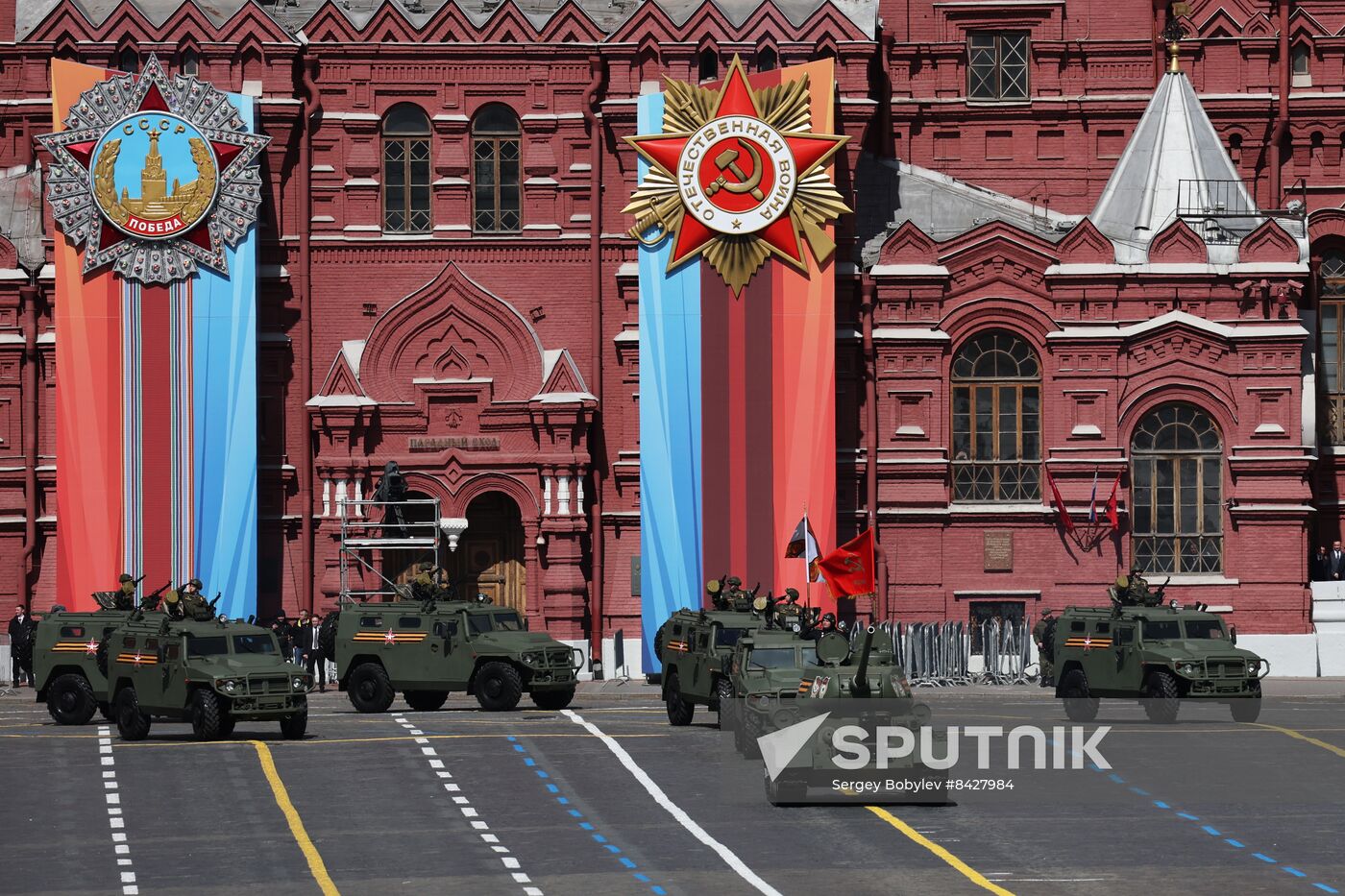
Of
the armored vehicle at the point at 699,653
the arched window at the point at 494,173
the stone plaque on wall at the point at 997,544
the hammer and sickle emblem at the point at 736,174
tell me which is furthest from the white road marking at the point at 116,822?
the stone plaque on wall at the point at 997,544

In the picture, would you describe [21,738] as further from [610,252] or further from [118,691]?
[610,252]

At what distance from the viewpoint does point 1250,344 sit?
52344mm

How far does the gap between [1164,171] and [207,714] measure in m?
27.5

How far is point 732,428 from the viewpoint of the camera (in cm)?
5153

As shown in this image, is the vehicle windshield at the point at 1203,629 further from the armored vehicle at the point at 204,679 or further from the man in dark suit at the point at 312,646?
the man in dark suit at the point at 312,646

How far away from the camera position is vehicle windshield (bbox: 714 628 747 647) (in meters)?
38.1

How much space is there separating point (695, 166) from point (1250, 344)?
1234 centimetres

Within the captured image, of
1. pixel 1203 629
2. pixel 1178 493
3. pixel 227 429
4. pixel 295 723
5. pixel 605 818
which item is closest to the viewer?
pixel 605 818

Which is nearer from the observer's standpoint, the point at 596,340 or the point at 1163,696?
the point at 1163,696

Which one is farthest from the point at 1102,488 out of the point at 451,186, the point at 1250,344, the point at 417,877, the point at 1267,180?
the point at 417,877

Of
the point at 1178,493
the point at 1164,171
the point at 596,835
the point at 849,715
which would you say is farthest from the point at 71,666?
the point at 1164,171

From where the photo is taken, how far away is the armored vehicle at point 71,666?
3975cm

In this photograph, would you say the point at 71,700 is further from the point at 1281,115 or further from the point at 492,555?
the point at 1281,115

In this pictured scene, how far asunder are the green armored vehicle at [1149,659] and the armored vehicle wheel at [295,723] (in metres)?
12.7
